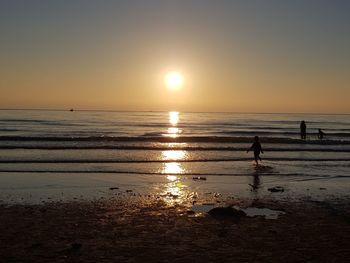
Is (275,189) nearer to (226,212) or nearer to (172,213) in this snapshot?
(226,212)

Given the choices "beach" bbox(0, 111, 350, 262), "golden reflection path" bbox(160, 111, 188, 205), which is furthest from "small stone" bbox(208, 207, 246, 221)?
"golden reflection path" bbox(160, 111, 188, 205)

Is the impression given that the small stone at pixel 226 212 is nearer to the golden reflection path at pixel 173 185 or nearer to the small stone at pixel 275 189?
the golden reflection path at pixel 173 185

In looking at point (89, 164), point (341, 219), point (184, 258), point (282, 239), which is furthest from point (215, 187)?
point (89, 164)

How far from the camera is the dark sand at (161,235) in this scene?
802 centimetres

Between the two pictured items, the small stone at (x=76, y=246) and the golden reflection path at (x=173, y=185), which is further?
the golden reflection path at (x=173, y=185)

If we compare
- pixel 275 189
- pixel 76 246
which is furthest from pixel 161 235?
pixel 275 189

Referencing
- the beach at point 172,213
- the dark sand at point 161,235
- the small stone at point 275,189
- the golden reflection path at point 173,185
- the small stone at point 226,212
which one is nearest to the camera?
the dark sand at point 161,235

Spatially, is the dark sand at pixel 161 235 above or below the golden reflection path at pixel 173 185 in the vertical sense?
above

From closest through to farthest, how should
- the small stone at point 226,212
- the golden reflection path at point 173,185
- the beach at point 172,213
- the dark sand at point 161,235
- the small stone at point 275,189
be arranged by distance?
the dark sand at point 161,235 < the beach at point 172,213 < the small stone at point 226,212 < the golden reflection path at point 173,185 < the small stone at point 275,189

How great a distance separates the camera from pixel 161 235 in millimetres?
9344

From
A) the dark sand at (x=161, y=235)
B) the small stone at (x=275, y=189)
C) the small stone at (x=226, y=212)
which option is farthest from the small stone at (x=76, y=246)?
the small stone at (x=275, y=189)

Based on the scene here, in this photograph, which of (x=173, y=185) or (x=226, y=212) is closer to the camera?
(x=226, y=212)

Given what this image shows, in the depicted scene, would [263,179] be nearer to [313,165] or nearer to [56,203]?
[313,165]

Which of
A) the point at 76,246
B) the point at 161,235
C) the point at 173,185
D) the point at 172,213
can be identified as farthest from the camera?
the point at 173,185
